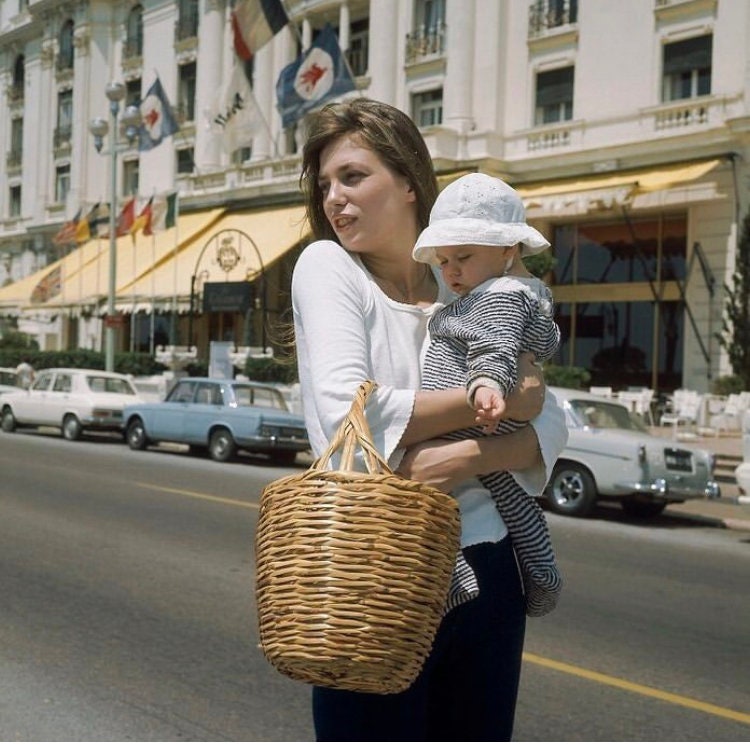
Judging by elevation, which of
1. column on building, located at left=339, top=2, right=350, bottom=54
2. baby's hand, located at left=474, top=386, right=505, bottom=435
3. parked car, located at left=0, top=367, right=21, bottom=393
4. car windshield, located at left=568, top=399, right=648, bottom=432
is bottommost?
parked car, located at left=0, top=367, right=21, bottom=393

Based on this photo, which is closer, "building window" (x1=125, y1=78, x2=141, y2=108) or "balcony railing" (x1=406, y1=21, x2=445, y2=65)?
"balcony railing" (x1=406, y1=21, x2=445, y2=65)

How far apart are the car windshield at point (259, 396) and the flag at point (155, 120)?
11733 millimetres

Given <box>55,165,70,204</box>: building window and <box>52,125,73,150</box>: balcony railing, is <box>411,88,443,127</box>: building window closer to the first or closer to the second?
<box>52,125,73,150</box>: balcony railing

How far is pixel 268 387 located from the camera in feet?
63.2

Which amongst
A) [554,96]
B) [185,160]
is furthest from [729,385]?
[185,160]

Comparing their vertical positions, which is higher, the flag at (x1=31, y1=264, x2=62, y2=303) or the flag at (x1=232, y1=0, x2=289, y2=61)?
the flag at (x1=232, y1=0, x2=289, y2=61)

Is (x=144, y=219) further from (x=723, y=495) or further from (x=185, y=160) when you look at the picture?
(x=723, y=495)

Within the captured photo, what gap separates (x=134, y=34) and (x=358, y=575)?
43657mm

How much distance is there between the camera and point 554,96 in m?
27.1

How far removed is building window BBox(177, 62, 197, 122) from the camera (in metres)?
38.4

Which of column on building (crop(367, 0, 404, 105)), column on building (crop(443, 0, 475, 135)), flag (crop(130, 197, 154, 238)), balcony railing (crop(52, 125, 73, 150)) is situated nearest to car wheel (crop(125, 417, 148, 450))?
flag (crop(130, 197, 154, 238))

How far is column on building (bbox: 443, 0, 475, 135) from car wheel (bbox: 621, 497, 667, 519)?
16984 mm

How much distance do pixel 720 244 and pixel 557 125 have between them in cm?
530

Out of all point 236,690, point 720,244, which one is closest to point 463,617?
point 236,690
